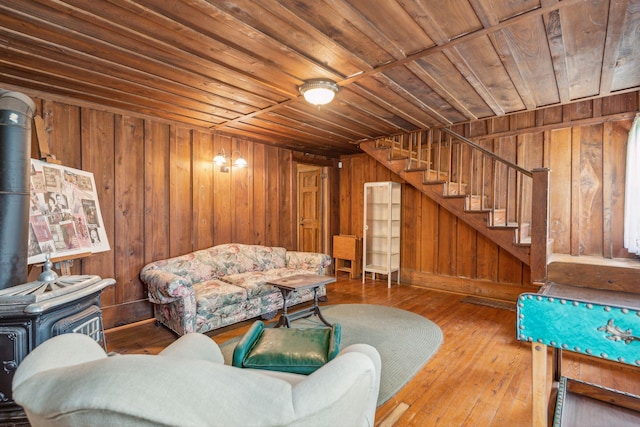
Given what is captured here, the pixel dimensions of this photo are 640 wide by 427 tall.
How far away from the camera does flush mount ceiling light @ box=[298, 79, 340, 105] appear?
2758 millimetres

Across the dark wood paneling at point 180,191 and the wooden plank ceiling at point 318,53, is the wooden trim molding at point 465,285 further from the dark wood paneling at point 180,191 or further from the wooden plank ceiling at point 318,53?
the dark wood paneling at point 180,191

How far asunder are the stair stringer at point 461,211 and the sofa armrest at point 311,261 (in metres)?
1.73

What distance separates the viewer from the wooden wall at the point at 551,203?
353 cm

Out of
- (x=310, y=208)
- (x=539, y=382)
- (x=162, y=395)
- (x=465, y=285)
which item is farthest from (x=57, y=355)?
(x=310, y=208)

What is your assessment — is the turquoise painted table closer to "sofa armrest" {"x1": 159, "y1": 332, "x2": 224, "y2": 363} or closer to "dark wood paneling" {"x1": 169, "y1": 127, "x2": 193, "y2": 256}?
"sofa armrest" {"x1": 159, "y1": 332, "x2": 224, "y2": 363}

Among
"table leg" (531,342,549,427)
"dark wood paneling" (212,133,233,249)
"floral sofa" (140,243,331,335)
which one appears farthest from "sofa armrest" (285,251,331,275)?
"table leg" (531,342,549,427)

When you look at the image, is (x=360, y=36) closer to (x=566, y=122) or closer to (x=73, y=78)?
(x=73, y=78)

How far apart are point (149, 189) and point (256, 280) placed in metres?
1.75

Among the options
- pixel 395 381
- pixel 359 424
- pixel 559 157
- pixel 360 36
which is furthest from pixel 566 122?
pixel 359 424

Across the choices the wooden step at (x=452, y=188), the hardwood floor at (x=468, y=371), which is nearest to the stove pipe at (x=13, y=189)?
the hardwood floor at (x=468, y=371)

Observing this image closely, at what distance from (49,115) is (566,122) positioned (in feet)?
19.2

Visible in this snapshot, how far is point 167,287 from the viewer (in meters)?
2.98

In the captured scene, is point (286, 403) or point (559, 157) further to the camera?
point (559, 157)

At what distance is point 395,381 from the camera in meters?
2.34
